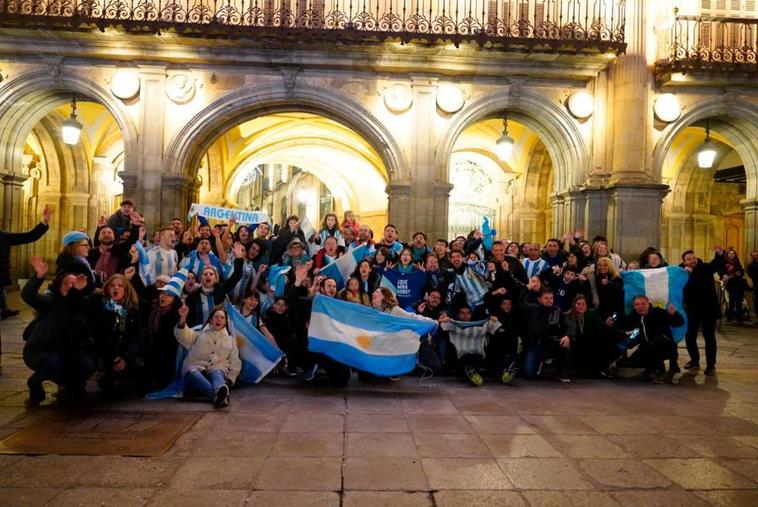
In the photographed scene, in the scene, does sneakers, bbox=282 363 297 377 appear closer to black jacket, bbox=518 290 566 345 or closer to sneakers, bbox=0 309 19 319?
black jacket, bbox=518 290 566 345

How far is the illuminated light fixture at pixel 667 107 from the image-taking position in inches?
525

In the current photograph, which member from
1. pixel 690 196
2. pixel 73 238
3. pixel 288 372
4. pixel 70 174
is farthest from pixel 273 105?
pixel 690 196

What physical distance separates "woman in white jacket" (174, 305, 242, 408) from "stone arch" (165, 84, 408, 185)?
24.9 ft

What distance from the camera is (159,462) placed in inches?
161

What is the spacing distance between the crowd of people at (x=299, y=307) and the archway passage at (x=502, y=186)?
10132 mm

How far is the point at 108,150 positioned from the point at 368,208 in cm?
1030

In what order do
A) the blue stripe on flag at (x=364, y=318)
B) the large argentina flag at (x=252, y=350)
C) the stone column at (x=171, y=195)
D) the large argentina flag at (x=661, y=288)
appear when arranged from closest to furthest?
the large argentina flag at (x=252, y=350), the blue stripe on flag at (x=364, y=318), the large argentina flag at (x=661, y=288), the stone column at (x=171, y=195)

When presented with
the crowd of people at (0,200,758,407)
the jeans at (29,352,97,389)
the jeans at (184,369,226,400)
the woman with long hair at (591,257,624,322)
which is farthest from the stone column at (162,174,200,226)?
the woman with long hair at (591,257,624,322)

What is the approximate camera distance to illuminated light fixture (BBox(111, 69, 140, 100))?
12531mm

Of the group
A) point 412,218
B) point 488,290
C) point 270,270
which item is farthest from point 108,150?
point 488,290

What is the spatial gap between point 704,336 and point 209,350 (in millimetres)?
A: 6947

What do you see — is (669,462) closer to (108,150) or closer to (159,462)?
(159,462)

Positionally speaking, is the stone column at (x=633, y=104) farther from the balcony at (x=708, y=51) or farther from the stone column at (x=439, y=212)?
the stone column at (x=439, y=212)

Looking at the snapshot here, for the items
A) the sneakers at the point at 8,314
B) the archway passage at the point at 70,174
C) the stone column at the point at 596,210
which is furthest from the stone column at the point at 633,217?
the archway passage at the point at 70,174
